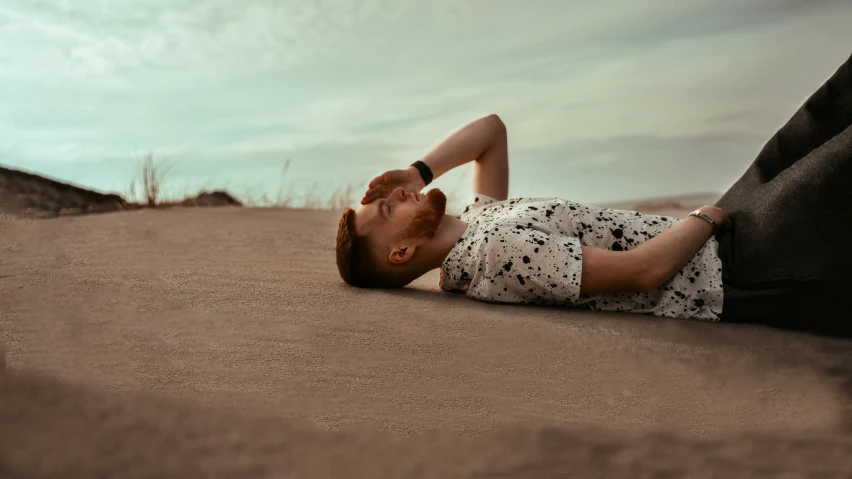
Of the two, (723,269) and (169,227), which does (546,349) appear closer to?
(723,269)

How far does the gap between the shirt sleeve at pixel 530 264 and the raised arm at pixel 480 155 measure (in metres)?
0.61

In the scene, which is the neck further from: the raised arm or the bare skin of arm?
the bare skin of arm

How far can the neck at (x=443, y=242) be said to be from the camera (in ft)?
9.29

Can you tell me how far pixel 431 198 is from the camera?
2.80 m

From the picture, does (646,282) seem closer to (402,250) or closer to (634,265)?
(634,265)

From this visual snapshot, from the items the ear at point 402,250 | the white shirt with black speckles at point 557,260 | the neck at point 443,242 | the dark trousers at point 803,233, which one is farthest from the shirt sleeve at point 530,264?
the dark trousers at point 803,233

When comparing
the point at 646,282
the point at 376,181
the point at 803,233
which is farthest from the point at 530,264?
the point at 803,233

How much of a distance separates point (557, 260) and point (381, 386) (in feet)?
2.91

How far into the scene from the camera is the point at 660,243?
2654 mm

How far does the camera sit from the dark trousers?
260 centimetres

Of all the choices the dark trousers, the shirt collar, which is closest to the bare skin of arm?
the dark trousers

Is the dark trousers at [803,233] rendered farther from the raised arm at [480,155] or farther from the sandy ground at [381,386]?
the raised arm at [480,155]

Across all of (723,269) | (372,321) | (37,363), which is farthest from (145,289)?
(723,269)

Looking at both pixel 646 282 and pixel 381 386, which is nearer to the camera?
pixel 381 386
